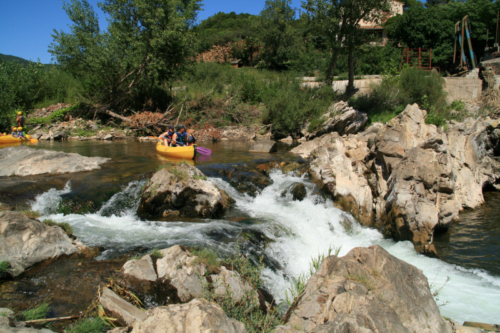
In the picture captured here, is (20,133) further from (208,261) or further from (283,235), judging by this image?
(208,261)

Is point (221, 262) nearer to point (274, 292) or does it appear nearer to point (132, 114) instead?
point (274, 292)

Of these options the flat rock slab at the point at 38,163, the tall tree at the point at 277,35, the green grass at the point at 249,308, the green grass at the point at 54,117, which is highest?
the tall tree at the point at 277,35

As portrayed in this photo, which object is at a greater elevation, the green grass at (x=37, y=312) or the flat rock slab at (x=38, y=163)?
the flat rock slab at (x=38, y=163)

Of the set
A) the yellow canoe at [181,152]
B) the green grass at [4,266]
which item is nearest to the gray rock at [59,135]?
the yellow canoe at [181,152]

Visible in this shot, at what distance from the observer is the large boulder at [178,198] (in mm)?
6664

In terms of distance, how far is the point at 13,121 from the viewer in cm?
1862

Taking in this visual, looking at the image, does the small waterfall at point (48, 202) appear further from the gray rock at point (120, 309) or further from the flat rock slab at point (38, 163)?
the gray rock at point (120, 309)

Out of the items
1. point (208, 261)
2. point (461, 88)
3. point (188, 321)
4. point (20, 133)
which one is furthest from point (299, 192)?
point (461, 88)

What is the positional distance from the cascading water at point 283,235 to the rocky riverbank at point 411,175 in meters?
0.47

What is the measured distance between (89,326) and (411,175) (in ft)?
21.5

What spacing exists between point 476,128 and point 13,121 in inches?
896

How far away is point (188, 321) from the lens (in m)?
2.27

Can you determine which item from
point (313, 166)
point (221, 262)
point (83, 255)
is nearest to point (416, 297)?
point (221, 262)

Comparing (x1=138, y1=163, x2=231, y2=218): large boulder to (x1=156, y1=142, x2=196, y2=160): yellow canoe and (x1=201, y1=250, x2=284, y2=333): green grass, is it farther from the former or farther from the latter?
(x1=156, y1=142, x2=196, y2=160): yellow canoe
